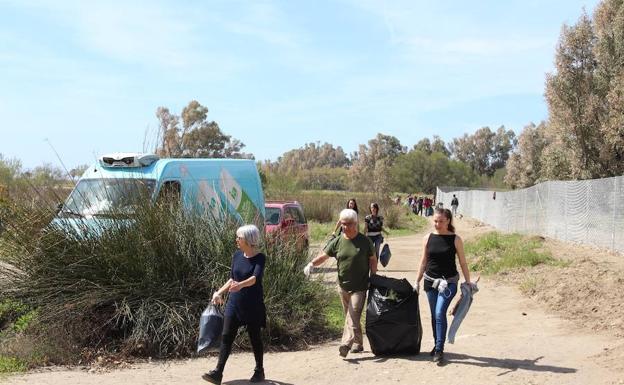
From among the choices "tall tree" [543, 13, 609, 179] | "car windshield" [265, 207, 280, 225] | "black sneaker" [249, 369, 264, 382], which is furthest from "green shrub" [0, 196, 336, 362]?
"tall tree" [543, 13, 609, 179]

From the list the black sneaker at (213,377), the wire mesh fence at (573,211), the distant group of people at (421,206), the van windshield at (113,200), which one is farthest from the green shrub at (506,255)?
the distant group of people at (421,206)

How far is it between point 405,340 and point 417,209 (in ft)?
182

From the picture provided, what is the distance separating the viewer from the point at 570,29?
33.4 meters

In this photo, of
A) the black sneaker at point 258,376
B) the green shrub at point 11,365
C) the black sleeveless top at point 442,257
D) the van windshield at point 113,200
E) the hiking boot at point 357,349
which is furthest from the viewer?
the van windshield at point 113,200

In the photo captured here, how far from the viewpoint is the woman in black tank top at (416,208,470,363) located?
7.14 metres

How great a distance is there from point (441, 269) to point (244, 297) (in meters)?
2.17

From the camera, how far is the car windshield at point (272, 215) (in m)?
15.8

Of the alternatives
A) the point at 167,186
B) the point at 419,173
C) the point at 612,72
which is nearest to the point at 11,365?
the point at 167,186

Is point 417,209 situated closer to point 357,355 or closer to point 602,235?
point 602,235

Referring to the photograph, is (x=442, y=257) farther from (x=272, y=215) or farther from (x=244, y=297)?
(x=272, y=215)

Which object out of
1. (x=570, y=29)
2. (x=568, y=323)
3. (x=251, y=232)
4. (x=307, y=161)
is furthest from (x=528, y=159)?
(x=307, y=161)

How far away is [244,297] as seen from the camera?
648 centimetres

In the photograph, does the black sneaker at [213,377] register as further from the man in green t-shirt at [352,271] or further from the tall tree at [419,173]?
the tall tree at [419,173]

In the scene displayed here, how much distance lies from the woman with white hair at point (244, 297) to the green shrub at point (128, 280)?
5.13ft
